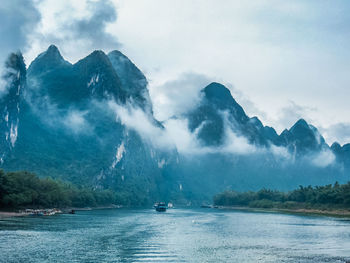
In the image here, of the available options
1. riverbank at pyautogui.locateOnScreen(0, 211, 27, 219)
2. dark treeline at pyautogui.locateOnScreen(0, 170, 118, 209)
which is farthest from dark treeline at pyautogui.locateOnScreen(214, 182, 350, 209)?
riverbank at pyautogui.locateOnScreen(0, 211, 27, 219)

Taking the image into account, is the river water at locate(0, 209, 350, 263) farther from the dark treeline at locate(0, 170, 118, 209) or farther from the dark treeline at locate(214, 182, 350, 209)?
the dark treeline at locate(214, 182, 350, 209)

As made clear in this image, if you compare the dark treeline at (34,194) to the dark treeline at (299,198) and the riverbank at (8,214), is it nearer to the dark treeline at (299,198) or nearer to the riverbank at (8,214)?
the riverbank at (8,214)

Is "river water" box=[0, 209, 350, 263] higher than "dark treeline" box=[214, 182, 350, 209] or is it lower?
lower

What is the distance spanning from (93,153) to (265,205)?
76.1 metres

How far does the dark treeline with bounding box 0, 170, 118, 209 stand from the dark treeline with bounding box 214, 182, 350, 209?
205 feet

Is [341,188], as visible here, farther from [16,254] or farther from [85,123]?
[85,123]

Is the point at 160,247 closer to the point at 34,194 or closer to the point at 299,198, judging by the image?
the point at 34,194

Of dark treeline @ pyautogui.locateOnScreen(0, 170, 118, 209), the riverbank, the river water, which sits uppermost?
dark treeline @ pyautogui.locateOnScreen(0, 170, 118, 209)

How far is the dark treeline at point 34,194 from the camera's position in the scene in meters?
75.1

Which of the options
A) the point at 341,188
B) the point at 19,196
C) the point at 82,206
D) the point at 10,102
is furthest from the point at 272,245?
the point at 10,102

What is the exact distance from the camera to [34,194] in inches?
3346

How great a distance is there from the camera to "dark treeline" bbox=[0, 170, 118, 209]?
75062 mm

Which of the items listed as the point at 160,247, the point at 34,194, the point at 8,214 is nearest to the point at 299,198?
the point at 34,194

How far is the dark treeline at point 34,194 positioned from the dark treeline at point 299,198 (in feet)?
205
